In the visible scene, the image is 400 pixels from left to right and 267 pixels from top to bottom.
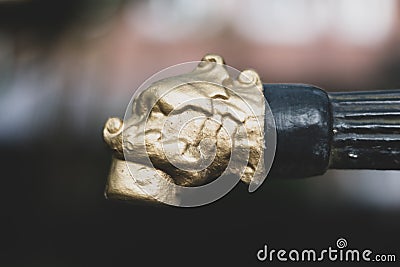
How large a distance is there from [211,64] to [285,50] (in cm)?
133

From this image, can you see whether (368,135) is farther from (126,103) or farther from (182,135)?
(126,103)

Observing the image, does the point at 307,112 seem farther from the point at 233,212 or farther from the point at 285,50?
the point at 285,50

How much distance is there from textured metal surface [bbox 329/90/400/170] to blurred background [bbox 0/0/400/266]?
0.92 metres

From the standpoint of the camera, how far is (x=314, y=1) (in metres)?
2.00

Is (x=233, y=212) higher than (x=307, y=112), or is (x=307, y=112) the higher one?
(x=233, y=212)

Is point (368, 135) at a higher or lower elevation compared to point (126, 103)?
lower

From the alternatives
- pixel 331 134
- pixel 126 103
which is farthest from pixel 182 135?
pixel 126 103

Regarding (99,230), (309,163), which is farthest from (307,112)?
(99,230)

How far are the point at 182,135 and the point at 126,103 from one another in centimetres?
126

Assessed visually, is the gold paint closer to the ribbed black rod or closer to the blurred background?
the ribbed black rod

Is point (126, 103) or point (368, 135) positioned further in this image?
point (126, 103)

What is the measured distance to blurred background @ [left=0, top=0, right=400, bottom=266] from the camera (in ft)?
5.46

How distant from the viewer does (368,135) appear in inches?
24.8

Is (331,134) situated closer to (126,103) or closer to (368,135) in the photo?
(368,135)
